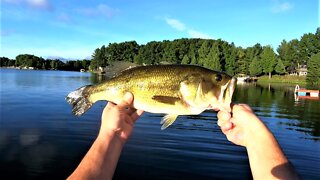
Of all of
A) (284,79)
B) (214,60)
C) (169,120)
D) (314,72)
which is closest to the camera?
(169,120)

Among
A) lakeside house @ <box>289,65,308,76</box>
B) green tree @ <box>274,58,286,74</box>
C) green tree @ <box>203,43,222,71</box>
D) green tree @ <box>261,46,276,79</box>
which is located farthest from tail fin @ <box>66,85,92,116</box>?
lakeside house @ <box>289,65,308,76</box>

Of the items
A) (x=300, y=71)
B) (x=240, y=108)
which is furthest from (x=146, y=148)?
(x=300, y=71)

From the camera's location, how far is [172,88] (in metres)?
4.05

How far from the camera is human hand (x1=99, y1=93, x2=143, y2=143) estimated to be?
11.9ft

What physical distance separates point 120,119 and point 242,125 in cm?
121

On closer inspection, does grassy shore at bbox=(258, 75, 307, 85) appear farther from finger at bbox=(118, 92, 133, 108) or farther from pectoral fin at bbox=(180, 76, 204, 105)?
finger at bbox=(118, 92, 133, 108)

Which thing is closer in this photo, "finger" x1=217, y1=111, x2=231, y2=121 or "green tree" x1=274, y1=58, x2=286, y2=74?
"finger" x1=217, y1=111, x2=231, y2=121

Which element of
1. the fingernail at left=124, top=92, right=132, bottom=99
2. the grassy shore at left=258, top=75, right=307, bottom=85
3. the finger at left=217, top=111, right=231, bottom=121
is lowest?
the grassy shore at left=258, top=75, right=307, bottom=85

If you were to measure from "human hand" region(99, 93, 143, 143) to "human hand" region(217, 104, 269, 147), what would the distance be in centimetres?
97

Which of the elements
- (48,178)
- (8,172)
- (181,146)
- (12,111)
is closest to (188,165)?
(181,146)

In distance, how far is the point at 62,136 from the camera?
68.1ft

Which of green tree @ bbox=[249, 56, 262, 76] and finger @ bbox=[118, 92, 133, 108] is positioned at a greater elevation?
green tree @ bbox=[249, 56, 262, 76]

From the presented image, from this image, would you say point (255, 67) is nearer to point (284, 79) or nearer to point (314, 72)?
point (284, 79)

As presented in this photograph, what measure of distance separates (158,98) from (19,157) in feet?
48.0
